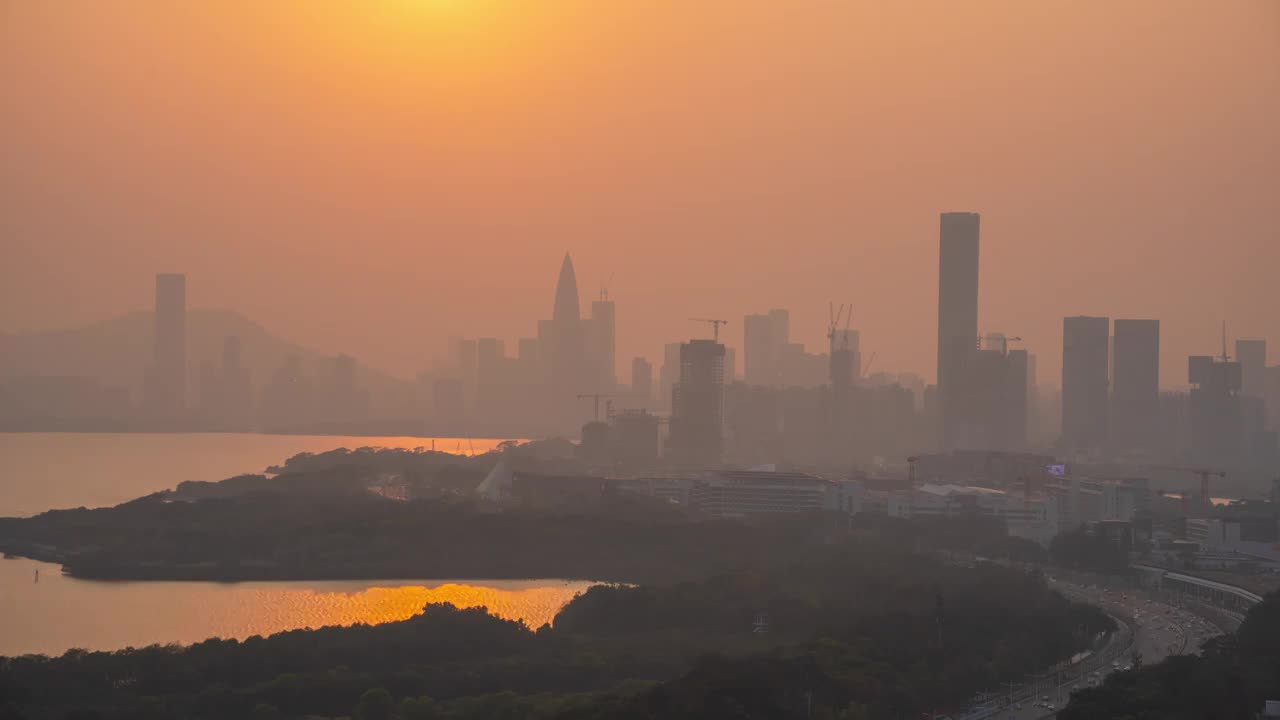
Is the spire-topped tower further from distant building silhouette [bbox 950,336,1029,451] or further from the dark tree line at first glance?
the dark tree line

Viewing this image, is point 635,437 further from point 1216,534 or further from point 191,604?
point 191,604

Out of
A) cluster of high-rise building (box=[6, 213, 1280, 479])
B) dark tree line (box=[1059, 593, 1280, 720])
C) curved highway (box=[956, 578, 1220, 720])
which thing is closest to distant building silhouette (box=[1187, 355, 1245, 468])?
cluster of high-rise building (box=[6, 213, 1280, 479])

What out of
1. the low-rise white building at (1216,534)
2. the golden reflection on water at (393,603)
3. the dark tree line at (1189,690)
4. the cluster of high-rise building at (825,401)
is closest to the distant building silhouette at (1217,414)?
the cluster of high-rise building at (825,401)

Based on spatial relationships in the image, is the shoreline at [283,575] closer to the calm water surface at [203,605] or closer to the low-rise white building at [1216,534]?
the calm water surface at [203,605]

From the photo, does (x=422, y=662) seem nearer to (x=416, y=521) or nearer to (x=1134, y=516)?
(x=416, y=521)

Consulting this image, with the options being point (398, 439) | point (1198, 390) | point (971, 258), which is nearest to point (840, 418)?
point (971, 258)
